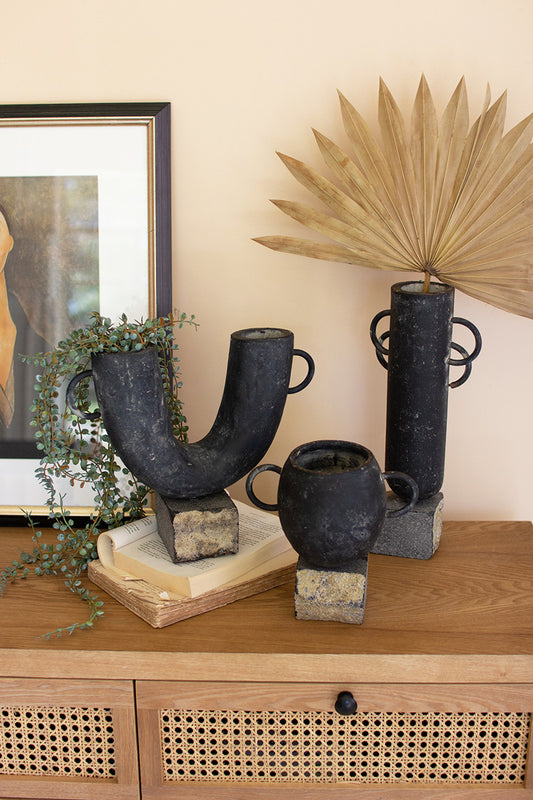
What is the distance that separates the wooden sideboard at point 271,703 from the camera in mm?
870

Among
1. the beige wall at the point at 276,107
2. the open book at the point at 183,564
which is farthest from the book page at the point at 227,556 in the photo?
the beige wall at the point at 276,107

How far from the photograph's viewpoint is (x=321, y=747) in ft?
3.00

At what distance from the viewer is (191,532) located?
99 cm

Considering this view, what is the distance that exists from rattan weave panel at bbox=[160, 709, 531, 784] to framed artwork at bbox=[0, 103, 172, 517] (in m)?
0.61

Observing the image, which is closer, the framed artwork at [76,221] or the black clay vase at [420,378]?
the black clay vase at [420,378]

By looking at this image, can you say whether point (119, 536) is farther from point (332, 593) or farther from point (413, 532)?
point (413, 532)

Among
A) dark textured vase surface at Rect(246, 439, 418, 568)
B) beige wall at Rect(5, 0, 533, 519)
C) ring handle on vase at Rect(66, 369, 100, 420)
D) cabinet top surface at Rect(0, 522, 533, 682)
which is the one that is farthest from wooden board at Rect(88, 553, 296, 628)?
beige wall at Rect(5, 0, 533, 519)

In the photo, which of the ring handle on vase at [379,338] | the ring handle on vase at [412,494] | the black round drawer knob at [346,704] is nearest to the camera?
the black round drawer knob at [346,704]

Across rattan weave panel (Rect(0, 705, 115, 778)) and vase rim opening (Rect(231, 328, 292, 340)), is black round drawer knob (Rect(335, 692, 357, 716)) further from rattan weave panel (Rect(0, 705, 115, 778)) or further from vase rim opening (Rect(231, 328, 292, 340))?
vase rim opening (Rect(231, 328, 292, 340))

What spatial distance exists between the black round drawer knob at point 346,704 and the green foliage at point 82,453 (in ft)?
1.07

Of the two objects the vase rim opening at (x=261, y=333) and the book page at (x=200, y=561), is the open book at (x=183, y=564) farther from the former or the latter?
the vase rim opening at (x=261, y=333)

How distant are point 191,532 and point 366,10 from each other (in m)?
0.84

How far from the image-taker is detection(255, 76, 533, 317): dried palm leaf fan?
1.05 meters

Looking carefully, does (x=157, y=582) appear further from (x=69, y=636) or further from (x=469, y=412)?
(x=469, y=412)
